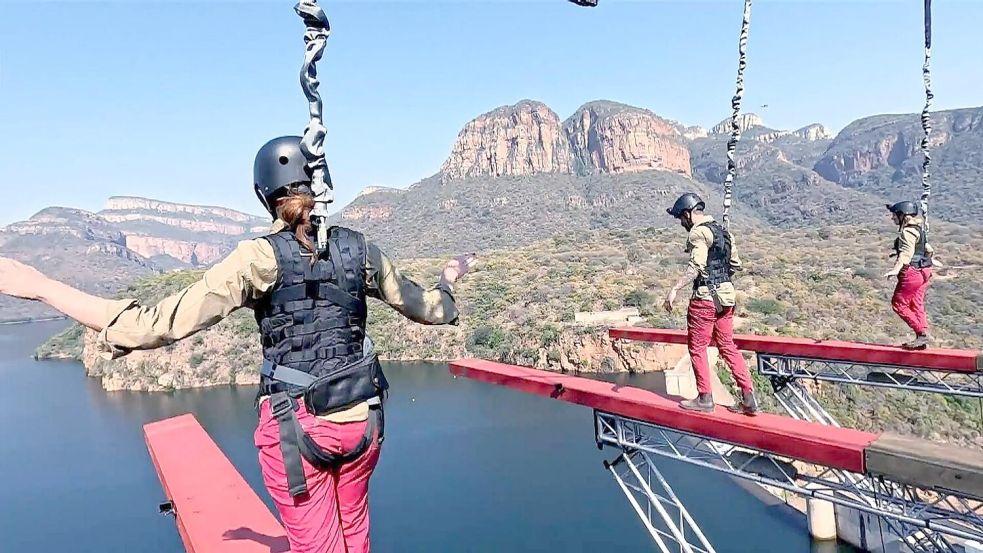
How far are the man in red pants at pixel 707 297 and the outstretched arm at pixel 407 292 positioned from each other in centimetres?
357

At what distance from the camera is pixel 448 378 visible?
3588cm

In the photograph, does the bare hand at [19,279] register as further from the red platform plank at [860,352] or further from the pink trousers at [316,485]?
the red platform plank at [860,352]

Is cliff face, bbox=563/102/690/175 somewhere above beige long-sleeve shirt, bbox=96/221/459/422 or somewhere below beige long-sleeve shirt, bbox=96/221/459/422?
above

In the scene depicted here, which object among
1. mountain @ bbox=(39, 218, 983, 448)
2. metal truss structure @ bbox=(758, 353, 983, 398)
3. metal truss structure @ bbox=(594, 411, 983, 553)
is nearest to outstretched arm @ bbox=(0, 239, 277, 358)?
metal truss structure @ bbox=(594, 411, 983, 553)

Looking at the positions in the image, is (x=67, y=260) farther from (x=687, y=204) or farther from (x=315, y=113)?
(x=315, y=113)

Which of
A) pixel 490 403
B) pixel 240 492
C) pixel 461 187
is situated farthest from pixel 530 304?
pixel 461 187

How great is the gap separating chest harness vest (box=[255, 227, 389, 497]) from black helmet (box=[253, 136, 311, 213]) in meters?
0.19

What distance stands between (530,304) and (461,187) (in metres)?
72.8

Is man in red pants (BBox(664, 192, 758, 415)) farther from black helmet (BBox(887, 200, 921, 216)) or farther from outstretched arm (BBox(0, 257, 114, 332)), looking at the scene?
outstretched arm (BBox(0, 257, 114, 332))

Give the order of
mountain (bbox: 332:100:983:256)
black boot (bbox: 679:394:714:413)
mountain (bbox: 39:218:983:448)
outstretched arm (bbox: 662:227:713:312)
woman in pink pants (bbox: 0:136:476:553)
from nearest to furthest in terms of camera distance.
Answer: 1. woman in pink pants (bbox: 0:136:476:553)
2. outstretched arm (bbox: 662:227:713:312)
3. black boot (bbox: 679:394:714:413)
4. mountain (bbox: 39:218:983:448)
5. mountain (bbox: 332:100:983:256)

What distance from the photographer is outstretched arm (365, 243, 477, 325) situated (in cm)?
234

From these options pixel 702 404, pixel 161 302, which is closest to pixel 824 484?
pixel 702 404

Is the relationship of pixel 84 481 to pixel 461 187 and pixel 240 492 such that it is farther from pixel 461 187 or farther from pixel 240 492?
pixel 461 187

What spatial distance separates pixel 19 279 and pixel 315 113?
1027mm
